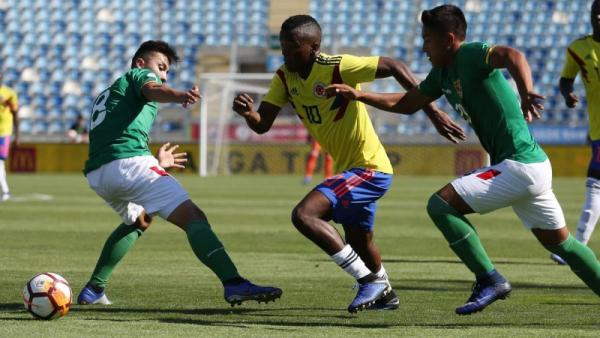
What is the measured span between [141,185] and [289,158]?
90.5 feet

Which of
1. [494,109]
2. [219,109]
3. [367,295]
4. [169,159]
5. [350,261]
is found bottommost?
[219,109]

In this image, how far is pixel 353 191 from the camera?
6867 millimetres

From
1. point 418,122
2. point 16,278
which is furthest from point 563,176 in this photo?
point 16,278

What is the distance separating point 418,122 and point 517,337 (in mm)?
30079

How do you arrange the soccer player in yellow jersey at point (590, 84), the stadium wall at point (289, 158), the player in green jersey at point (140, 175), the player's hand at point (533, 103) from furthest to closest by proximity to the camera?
the stadium wall at point (289, 158), the soccer player in yellow jersey at point (590, 84), the player in green jersey at point (140, 175), the player's hand at point (533, 103)

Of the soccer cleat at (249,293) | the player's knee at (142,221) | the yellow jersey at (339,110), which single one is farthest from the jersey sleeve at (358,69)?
the player's knee at (142,221)

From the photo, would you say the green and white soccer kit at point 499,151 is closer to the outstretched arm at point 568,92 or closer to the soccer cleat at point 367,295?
the soccer cleat at point 367,295

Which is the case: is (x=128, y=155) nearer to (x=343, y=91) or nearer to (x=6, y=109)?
(x=343, y=91)

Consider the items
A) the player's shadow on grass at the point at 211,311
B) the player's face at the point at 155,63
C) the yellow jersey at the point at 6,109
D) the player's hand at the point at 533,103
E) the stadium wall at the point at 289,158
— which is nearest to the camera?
the player's hand at the point at 533,103

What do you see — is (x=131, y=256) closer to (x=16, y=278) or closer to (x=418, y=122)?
(x=16, y=278)

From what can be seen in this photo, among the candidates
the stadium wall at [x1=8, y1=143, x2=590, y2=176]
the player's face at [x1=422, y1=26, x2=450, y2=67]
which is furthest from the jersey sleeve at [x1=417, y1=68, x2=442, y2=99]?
the stadium wall at [x1=8, y1=143, x2=590, y2=176]

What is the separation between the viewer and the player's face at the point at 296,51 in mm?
6879

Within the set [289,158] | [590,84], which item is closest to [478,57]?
[590,84]

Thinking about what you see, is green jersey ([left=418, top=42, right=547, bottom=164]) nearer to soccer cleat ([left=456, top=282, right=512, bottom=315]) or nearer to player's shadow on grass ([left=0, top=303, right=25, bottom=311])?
soccer cleat ([left=456, top=282, right=512, bottom=315])
